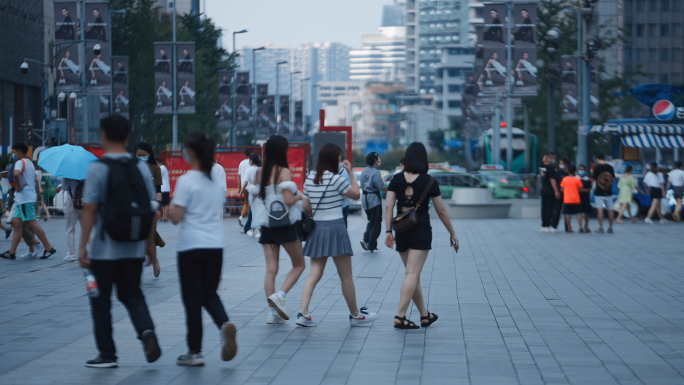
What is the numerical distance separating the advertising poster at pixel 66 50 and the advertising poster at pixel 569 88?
16123 millimetres

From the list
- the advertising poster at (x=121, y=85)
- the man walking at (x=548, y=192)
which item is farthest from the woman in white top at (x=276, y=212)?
the advertising poster at (x=121, y=85)

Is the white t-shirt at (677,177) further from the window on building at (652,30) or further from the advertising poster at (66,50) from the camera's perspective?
the window on building at (652,30)

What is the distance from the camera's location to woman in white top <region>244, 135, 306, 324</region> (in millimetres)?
8734

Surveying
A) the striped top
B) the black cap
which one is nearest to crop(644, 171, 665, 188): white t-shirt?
the black cap

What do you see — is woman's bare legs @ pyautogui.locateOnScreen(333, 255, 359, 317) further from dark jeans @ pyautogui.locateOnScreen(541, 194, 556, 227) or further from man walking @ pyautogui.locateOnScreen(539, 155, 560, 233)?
dark jeans @ pyautogui.locateOnScreen(541, 194, 556, 227)

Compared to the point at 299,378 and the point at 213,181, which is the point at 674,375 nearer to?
the point at 299,378

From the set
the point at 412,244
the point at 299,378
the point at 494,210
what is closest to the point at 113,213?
the point at 299,378

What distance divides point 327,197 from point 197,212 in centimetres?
205

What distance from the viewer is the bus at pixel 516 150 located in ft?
167

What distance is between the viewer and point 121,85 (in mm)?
38031

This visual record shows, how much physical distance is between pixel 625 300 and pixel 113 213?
6.24 meters

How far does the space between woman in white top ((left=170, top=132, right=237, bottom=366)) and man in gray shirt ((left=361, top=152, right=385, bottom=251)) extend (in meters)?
9.37

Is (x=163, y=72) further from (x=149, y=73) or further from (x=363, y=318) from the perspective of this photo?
(x=363, y=318)

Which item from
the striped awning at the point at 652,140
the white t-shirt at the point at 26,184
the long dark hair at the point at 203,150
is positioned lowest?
the white t-shirt at the point at 26,184
